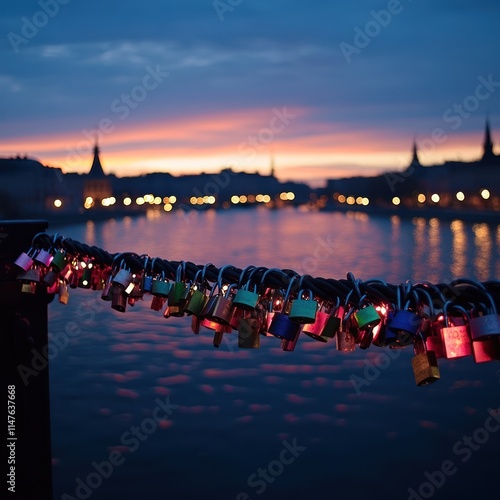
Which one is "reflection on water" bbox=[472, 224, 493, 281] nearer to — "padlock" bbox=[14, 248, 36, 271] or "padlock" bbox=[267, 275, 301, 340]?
"padlock" bbox=[14, 248, 36, 271]

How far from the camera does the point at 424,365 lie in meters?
1.60

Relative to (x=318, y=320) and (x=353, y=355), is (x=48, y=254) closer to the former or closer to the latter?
(x=318, y=320)

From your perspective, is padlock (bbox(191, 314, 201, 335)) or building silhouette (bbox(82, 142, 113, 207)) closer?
padlock (bbox(191, 314, 201, 335))

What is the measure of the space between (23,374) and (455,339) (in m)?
1.41

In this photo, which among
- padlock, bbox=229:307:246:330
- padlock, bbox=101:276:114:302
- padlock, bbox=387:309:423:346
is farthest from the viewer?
padlock, bbox=101:276:114:302

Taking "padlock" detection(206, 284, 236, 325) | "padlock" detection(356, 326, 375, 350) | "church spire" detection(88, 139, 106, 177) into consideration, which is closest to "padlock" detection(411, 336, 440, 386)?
"padlock" detection(356, 326, 375, 350)

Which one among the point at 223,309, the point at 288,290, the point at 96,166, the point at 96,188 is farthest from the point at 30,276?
the point at 96,166

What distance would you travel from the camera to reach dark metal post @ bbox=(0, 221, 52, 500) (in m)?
2.33

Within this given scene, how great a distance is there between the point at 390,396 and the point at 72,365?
271 cm

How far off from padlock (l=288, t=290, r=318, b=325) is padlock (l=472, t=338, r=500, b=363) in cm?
35

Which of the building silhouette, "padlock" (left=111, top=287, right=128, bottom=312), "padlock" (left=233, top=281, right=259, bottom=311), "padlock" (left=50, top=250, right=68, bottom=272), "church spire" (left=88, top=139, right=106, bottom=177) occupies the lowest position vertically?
"padlock" (left=111, top=287, right=128, bottom=312)

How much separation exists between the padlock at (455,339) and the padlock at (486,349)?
14 millimetres

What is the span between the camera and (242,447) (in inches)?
169

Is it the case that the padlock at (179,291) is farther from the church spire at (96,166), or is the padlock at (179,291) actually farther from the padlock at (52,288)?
the church spire at (96,166)
